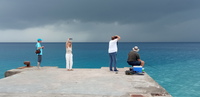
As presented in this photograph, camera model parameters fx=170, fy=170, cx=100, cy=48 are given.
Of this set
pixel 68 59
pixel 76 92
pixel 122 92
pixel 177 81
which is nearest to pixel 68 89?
pixel 76 92

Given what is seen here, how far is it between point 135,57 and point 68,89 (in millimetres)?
5010

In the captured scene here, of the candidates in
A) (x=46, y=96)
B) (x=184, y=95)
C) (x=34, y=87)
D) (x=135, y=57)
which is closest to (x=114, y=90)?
(x=46, y=96)

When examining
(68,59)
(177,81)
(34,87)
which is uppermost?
(68,59)

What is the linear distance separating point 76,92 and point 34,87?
1.94 metres

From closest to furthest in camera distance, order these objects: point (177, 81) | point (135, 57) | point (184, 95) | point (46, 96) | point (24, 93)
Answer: point (46, 96)
point (24, 93)
point (135, 57)
point (184, 95)
point (177, 81)

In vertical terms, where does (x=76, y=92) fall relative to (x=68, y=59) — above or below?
below

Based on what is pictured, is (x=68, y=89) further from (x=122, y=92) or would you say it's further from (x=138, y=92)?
(x=138, y=92)

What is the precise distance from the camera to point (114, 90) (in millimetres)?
6383

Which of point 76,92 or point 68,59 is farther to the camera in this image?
point 68,59

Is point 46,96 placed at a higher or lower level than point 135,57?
lower

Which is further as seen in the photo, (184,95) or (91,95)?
(184,95)

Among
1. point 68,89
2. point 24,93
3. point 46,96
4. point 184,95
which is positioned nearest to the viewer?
point 46,96

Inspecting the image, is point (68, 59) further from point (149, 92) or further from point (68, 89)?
point (149, 92)

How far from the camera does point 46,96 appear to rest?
18.5 ft
